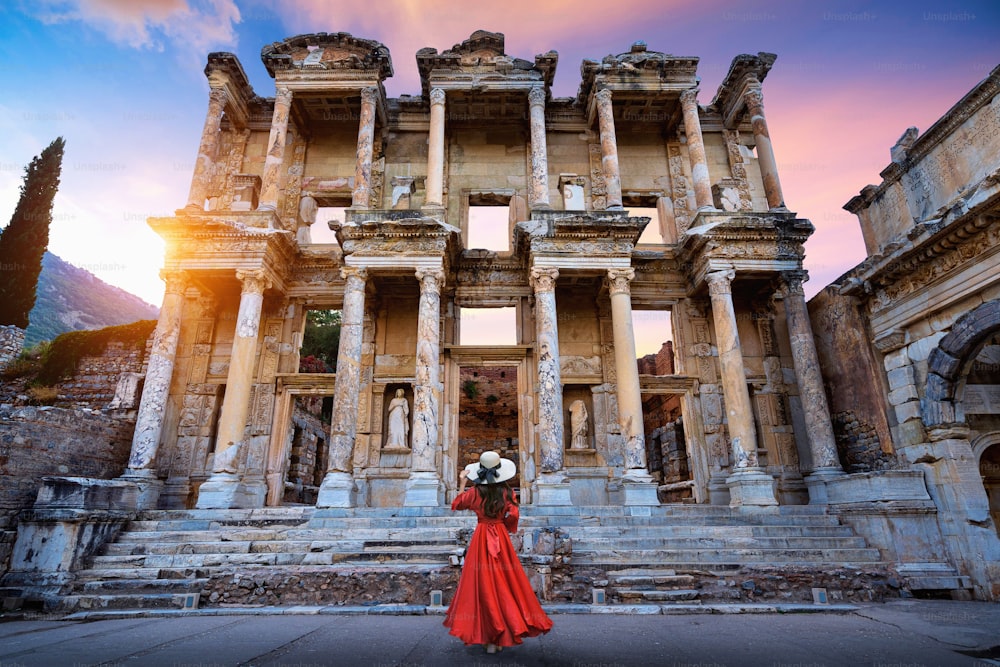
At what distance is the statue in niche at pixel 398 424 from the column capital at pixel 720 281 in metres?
8.42

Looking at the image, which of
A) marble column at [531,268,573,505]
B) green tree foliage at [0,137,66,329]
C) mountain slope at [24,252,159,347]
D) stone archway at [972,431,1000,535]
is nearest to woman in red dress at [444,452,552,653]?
marble column at [531,268,573,505]

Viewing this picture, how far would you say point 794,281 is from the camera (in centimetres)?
1352

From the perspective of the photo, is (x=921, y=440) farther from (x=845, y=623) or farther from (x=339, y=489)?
(x=339, y=489)

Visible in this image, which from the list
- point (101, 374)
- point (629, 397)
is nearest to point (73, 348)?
point (101, 374)

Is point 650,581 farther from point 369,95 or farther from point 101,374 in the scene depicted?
point 101,374

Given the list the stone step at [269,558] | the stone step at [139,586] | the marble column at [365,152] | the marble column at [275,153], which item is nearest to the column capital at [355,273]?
the marble column at [365,152]

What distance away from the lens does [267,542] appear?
8.97 metres

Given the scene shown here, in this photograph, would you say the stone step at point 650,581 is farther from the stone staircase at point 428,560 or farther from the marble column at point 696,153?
the marble column at point 696,153

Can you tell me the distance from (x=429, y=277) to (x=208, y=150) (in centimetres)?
756

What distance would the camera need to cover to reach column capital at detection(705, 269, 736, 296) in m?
13.3

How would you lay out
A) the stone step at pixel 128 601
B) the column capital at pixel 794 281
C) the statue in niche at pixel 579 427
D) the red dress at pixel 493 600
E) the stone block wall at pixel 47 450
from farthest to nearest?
the statue in niche at pixel 579 427
the column capital at pixel 794 281
the stone block wall at pixel 47 450
the stone step at pixel 128 601
the red dress at pixel 493 600

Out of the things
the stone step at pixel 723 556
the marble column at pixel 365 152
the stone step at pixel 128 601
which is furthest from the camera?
the marble column at pixel 365 152

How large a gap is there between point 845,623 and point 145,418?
542 inches

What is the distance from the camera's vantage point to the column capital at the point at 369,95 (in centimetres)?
1501
